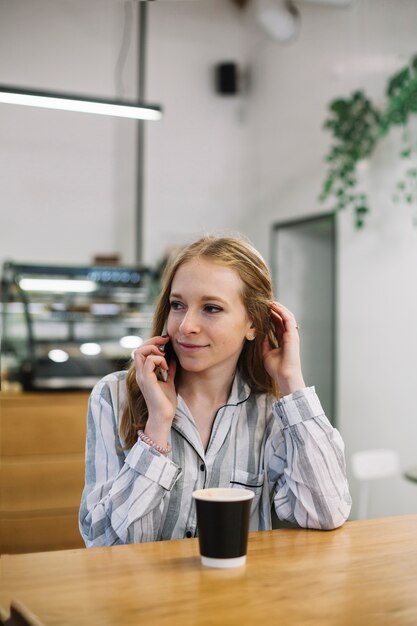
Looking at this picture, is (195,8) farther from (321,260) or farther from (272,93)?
(321,260)

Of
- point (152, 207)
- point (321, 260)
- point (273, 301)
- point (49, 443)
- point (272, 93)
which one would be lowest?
point (49, 443)

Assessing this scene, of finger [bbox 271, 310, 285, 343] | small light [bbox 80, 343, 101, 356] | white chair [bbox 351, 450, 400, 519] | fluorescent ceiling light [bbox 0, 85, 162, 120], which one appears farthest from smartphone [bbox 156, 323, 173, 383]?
small light [bbox 80, 343, 101, 356]

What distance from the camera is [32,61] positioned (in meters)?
6.29

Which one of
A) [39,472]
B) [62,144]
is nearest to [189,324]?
[39,472]

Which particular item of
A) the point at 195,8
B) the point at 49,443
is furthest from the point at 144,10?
the point at 49,443

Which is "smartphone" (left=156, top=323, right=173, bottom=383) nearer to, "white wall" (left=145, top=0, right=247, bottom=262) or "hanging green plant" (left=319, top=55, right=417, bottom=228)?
"hanging green plant" (left=319, top=55, right=417, bottom=228)

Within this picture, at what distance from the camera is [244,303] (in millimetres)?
1519

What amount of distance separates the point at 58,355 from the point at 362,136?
7.89ft

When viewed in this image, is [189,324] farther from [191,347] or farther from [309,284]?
[309,284]

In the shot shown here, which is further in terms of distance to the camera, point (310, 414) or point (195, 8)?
point (195, 8)

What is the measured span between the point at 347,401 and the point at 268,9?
3.01 m

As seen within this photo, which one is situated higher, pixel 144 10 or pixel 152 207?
pixel 144 10

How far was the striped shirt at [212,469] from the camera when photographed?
4.45ft

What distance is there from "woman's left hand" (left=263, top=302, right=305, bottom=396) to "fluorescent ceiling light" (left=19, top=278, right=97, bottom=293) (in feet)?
9.51
